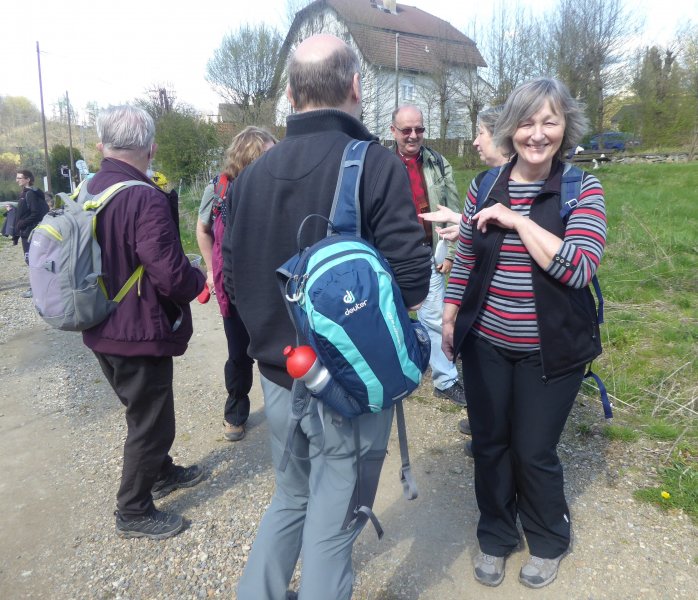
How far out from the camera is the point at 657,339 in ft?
15.7

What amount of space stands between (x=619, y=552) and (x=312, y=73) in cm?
250

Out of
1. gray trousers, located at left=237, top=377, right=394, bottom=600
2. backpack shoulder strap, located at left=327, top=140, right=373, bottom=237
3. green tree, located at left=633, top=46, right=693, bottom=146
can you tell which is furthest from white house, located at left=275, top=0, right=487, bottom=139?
gray trousers, located at left=237, top=377, right=394, bottom=600

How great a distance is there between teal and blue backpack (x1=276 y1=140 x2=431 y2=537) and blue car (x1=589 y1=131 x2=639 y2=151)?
91.1ft

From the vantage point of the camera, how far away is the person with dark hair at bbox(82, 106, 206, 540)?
95.7 inches

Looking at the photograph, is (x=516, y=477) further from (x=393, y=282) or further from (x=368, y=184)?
(x=368, y=184)

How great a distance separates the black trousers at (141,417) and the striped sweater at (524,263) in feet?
5.13

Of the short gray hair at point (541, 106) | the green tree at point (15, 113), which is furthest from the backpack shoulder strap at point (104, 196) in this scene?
the green tree at point (15, 113)

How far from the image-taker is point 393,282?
154 cm

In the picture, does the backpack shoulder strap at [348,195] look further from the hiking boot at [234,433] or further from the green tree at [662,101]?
the green tree at [662,101]

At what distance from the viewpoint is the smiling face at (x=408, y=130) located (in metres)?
3.70

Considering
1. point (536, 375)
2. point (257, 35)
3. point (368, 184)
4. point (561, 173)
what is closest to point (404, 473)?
point (536, 375)

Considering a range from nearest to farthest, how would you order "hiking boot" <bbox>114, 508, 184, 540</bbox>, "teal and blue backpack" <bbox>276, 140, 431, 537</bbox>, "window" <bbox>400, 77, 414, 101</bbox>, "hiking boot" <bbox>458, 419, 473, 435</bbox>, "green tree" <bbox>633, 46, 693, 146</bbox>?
"teal and blue backpack" <bbox>276, 140, 431, 537</bbox>
"hiking boot" <bbox>114, 508, 184, 540</bbox>
"hiking boot" <bbox>458, 419, 473, 435</bbox>
"green tree" <bbox>633, 46, 693, 146</bbox>
"window" <bbox>400, 77, 414, 101</bbox>

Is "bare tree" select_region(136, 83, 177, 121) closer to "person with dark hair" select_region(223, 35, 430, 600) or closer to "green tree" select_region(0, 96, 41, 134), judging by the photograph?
"person with dark hair" select_region(223, 35, 430, 600)

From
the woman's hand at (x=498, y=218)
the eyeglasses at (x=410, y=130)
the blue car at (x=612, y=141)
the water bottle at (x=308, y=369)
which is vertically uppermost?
the blue car at (x=612, y=141)
